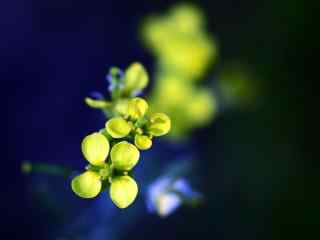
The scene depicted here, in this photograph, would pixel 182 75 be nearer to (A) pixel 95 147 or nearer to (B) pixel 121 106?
(B) pixel 121 106

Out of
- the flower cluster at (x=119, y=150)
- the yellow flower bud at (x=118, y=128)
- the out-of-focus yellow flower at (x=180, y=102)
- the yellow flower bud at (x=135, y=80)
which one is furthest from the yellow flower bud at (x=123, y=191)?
the out-of-focus yellow flower at (x=180, y=102)

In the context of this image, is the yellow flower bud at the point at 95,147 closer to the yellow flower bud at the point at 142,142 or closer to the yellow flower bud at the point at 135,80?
the yellow flower bud at the point at 142,142

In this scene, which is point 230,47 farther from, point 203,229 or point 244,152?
point 203,229

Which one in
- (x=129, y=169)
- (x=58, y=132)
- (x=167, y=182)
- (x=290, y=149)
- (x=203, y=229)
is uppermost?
(x=58, y=132)

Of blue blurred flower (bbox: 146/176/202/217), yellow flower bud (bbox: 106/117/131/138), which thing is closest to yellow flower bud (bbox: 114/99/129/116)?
yellow flower bud (bbox: 106/117/131/138)

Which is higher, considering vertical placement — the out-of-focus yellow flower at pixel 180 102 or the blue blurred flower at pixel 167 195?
the out-of-focus yellow flower at pixel 180 102

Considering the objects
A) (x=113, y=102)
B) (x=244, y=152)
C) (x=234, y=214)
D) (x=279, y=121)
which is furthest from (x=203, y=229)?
(x=113, y=102)

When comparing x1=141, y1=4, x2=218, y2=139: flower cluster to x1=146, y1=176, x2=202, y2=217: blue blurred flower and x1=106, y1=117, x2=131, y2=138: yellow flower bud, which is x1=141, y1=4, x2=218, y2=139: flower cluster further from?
x1=106, y1=117, x2=131, y2=138: yellow flower bud

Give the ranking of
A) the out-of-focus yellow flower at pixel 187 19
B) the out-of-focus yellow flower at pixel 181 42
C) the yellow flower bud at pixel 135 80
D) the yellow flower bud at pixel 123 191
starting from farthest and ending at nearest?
1. the out-of-focus yellow flower at pixel 187 19
2. the out-of-focus yellow flower at pixel 181 42
3. the yellow flower bud at pixel 135 80
4. the yellow flower bud at pixel 123 191
